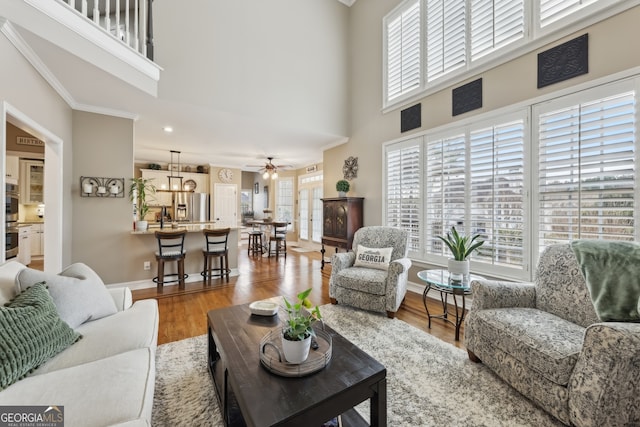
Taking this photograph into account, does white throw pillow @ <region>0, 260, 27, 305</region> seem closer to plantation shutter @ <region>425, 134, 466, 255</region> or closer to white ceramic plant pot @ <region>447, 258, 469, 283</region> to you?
white ceramic plant pot @ <region>447, 258, 469, 283</region>

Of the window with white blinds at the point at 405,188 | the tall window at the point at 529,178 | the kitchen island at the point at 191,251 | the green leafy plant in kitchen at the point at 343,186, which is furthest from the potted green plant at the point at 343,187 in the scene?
the kitchen island at the point at 191,251

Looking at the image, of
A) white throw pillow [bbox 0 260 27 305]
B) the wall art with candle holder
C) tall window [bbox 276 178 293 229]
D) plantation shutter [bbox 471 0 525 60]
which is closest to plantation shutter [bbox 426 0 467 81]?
plantation shutter [bbox 471 0 525 60]

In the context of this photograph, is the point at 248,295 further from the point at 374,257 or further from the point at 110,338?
the point at 110,338

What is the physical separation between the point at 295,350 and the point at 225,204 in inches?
301

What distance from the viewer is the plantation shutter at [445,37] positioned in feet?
11.1

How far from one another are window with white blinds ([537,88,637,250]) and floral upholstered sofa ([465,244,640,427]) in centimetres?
62

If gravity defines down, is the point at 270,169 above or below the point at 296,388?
above

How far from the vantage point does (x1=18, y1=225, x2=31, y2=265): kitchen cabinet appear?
17.2ft

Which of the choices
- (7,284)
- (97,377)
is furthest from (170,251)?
(97,377)

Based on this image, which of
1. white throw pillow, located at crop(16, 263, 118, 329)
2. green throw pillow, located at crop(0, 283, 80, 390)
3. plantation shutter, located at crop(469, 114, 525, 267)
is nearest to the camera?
green throw pillow, located at crop(0, 283, 80, 390)

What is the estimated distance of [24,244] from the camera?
537cm

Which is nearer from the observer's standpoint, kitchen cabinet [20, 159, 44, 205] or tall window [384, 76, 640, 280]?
tall window [384, 76, 640, 280]

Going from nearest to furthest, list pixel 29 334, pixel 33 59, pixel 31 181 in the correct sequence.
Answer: pixel 29 334 < pixel 33 59 < pixel 31 181

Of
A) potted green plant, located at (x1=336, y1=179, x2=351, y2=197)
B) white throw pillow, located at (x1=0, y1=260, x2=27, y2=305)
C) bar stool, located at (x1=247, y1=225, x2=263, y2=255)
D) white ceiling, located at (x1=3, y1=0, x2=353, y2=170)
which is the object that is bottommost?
bar stool, located at (x1=247, y1=225, x2=263, y2=255)
